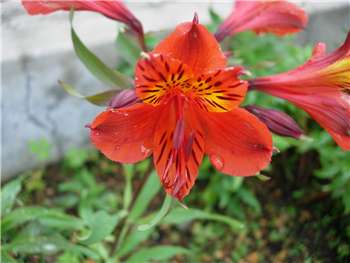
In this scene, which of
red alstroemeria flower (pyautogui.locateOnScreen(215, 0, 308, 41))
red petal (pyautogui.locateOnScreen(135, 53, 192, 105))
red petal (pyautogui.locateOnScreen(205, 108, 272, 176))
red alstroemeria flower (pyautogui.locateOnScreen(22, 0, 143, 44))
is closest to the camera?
red petal (pyautogui.locateOnScreen(135, 53, 192, 105))

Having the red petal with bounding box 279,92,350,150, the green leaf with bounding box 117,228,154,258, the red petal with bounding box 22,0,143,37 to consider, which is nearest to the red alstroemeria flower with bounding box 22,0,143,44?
the red petal with bounding box 22,0,143,37

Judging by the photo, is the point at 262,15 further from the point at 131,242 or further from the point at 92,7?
the point at 131,242

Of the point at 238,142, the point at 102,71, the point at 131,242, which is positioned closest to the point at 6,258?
the point at 131,242

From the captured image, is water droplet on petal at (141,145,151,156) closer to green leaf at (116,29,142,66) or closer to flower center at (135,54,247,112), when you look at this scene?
flower center at (135,54,247,112)

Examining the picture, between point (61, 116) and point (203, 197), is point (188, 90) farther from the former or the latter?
point (61, 116)

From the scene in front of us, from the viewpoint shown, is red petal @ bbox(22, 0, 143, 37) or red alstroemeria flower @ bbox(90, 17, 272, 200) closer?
red alstroemeria flower @ bbox(90, 17, 272, 200)

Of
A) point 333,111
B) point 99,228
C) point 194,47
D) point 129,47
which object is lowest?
point 99,228
